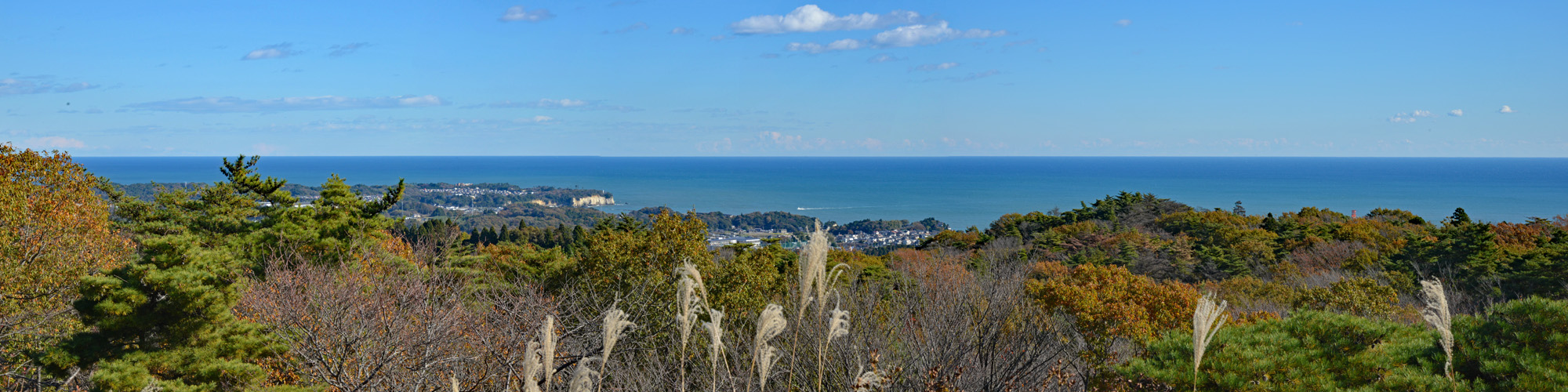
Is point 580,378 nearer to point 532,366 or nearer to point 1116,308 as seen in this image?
point 532,366

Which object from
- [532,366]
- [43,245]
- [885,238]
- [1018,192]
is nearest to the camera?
[532,366]

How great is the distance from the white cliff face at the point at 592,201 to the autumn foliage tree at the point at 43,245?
272 ft

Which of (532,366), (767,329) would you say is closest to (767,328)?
(767,329)

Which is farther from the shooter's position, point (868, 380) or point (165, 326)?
point (165, 326)

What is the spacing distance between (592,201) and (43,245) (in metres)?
89.8

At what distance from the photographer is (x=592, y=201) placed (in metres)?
102

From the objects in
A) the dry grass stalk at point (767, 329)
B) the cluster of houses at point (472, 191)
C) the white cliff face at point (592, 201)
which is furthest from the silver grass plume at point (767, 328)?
the cluster of houses at point (472, 191)

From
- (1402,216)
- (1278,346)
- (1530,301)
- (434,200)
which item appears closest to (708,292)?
(1278,346)

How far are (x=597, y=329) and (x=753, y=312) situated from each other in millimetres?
2492

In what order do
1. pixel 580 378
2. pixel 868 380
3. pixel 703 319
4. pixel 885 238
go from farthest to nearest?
pixel 885 238, pixel 703 319, pixel 868 380, pixel 580 378

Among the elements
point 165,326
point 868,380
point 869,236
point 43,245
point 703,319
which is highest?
point 868,380

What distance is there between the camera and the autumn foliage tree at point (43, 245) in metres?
12.1

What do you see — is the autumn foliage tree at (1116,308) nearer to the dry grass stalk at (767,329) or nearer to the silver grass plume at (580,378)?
the dry grass stalk at (767,329)

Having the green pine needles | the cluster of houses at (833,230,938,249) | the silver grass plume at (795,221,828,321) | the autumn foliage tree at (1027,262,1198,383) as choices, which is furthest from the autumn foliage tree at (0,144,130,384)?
the cluster of houses at (833,230,938,249)
